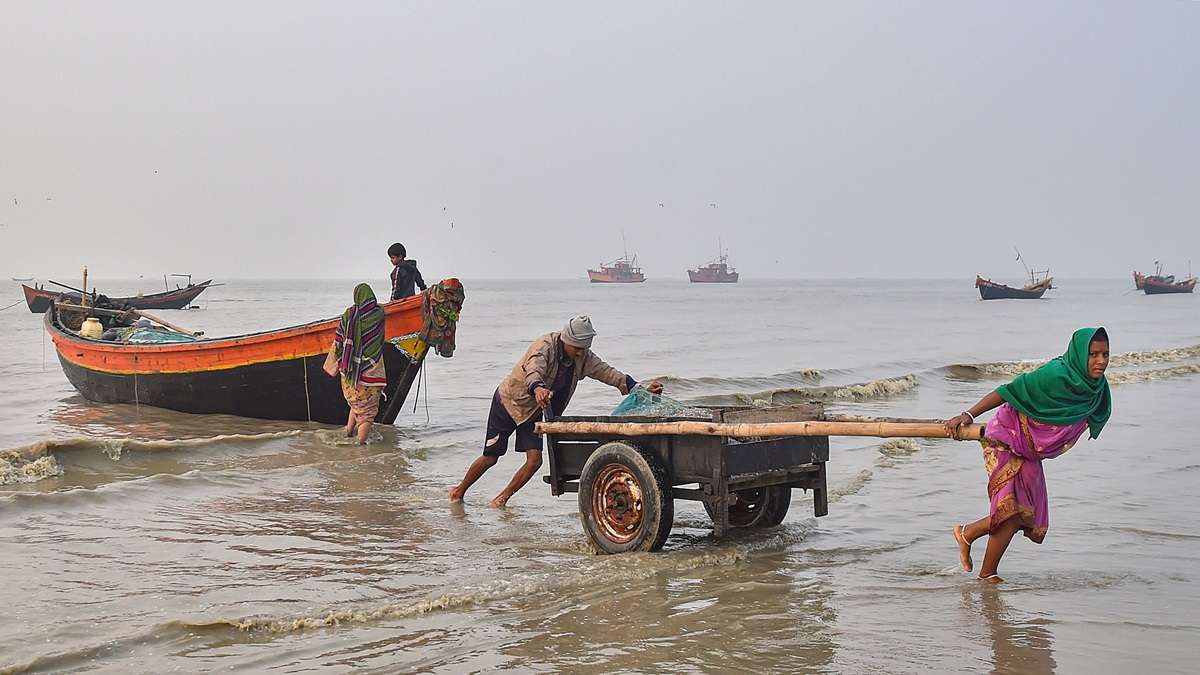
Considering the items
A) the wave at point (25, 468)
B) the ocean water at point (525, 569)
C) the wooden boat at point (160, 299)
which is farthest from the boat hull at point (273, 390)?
the wooden boat at point (160, 299)

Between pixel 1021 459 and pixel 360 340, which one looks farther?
pixel 360 340

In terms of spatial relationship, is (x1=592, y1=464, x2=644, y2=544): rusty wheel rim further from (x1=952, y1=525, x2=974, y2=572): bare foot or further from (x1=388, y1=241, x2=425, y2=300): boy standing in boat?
(x1=388, y1=241, x2=425, y2=300): boy standing in boat

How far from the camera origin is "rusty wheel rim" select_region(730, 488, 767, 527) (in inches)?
271

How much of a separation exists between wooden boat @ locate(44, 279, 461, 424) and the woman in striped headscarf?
0.54 metres

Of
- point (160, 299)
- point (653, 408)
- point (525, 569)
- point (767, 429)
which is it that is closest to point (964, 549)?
point (767, 429)

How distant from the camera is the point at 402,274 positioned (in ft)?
37.6

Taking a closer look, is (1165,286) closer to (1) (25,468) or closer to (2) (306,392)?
(2) (306,392)

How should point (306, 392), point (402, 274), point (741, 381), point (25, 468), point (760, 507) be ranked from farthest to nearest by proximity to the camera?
point (741, 381), point (306, 392), point (402, 274), point (25, 468), point (760, 507)

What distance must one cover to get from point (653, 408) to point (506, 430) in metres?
1.55

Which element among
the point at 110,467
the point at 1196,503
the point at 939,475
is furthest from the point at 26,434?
the point at 1196,503

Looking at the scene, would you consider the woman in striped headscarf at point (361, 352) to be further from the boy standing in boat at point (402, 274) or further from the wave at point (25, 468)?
the wave at point (25, 468)

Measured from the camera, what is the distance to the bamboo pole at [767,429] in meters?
4.98

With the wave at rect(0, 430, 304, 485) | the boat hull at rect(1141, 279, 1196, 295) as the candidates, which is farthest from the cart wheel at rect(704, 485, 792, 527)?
the boat hull at rect(1141, 279, 1196, 295)

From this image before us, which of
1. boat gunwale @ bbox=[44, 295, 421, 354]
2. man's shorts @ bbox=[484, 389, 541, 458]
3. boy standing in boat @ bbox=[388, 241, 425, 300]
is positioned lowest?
man's shorts @ bbox=[484, 389, 541, 458]
